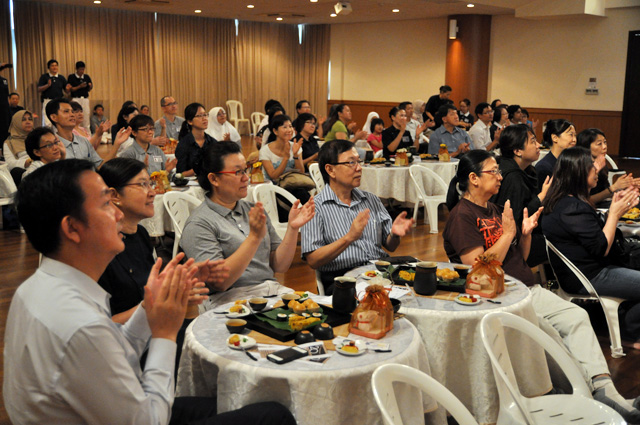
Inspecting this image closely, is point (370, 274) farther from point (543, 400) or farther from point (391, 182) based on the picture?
point (391, 182)

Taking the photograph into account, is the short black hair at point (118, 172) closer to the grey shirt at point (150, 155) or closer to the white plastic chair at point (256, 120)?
the grey shirt at point (150, 155)

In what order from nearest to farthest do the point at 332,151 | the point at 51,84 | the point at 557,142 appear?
the point at 332,151, the point at 557,142, the point at 51,84

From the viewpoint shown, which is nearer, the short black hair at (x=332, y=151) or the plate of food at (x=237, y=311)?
the plate of food at (x=237, y=311)

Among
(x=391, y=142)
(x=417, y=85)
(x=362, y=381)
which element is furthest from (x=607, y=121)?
(x=362, y=381)

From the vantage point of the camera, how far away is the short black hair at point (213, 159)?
3.02 m

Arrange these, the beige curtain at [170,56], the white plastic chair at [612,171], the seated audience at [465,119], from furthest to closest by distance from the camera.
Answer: the beige curtain at [170,56] < the seated audience at [465,119] < the white plastic chair at [612,171]

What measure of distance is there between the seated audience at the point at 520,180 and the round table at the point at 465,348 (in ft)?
4.50

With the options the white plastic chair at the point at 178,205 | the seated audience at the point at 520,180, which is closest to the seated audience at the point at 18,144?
the white plastic chair at the point at 178,205

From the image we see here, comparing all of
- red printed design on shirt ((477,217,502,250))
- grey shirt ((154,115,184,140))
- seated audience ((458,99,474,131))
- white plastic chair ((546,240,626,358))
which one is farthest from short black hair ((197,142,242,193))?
seated audience ((458,99,474,131))

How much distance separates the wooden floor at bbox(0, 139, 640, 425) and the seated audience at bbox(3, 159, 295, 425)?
1745 millimetres

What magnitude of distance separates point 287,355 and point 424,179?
18.7 ft

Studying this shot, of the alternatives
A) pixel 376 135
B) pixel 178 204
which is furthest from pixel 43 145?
pixel 376 135

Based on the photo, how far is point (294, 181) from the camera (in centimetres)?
633

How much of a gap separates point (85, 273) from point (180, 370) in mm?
852
